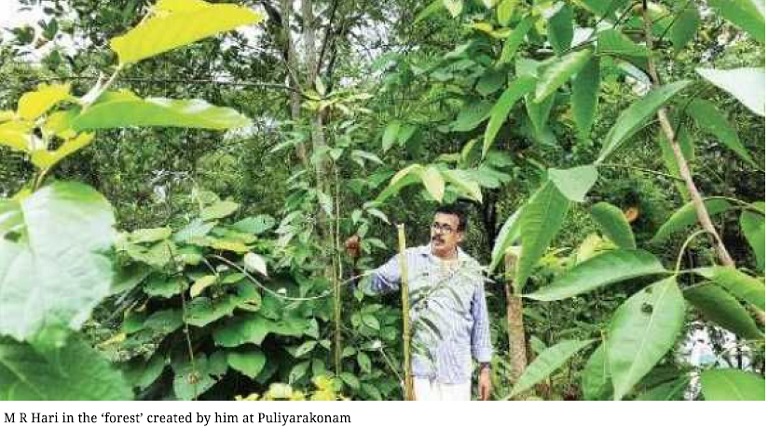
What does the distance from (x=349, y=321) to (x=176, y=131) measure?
1.19 metres

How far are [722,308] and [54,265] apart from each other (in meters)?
0.50

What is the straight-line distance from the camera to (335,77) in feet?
10.4

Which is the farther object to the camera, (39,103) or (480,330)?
(480,330)

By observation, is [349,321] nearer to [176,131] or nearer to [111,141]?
[176,131]

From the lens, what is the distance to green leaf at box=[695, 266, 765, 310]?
0.60 m

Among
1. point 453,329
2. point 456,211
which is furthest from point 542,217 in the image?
point 456,211

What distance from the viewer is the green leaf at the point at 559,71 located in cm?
70

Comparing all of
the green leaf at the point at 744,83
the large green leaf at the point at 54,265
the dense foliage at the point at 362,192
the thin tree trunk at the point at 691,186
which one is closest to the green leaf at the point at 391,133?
the dense foliage at the point at 362,192

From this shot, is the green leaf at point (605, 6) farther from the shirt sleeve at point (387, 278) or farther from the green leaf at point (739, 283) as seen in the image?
the shirt sleeve at point (387, 278)

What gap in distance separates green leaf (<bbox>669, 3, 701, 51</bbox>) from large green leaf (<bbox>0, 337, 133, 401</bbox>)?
63 centimetres

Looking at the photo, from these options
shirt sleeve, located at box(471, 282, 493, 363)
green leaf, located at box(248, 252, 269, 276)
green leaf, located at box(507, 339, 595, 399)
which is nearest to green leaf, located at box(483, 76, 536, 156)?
green leaf, located at box(507, 339, 595, 399)

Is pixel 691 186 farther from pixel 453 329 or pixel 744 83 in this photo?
pixel 453 329

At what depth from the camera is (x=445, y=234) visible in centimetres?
286

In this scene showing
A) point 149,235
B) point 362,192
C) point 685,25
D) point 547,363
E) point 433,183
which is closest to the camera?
point 547,363
